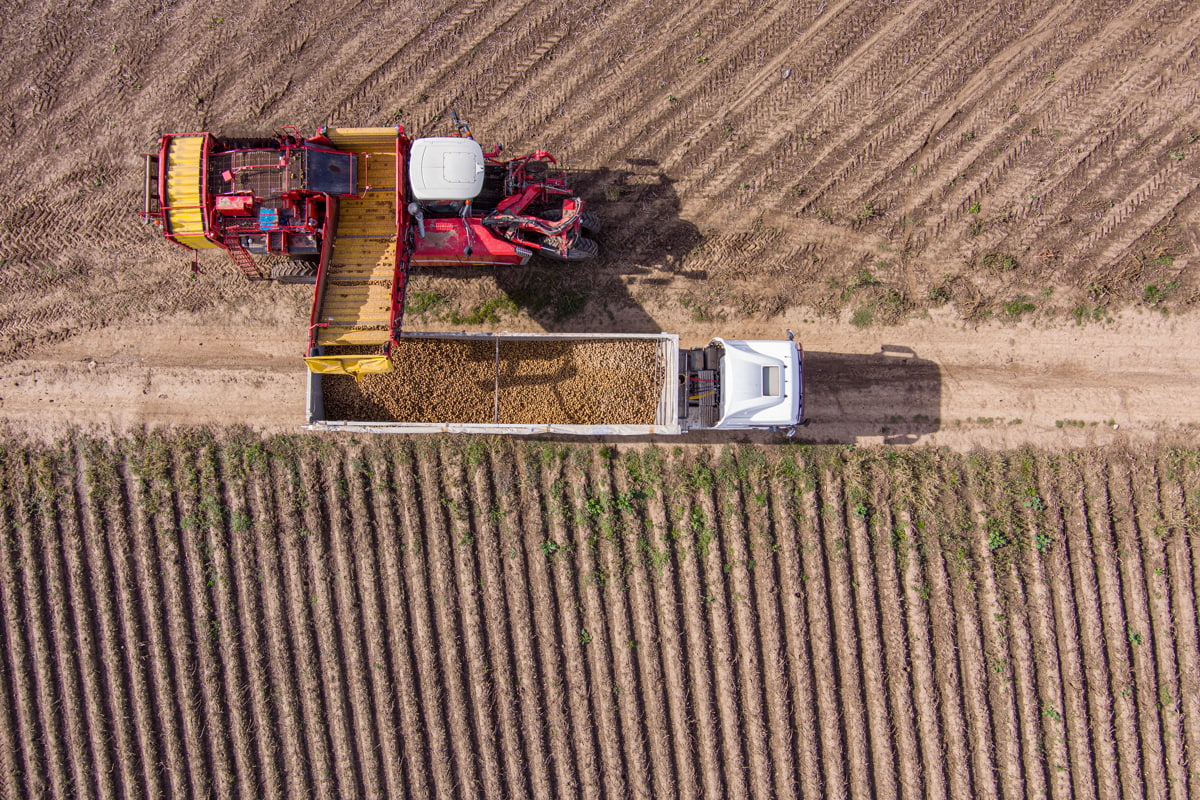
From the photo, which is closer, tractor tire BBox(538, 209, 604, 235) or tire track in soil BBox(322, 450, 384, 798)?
tractor tire BBox(538, 209, 604, 235)

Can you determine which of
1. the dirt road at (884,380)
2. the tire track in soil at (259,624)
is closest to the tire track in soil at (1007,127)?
the dirt road at (884,380)

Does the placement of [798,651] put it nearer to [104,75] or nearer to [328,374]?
[328,374]

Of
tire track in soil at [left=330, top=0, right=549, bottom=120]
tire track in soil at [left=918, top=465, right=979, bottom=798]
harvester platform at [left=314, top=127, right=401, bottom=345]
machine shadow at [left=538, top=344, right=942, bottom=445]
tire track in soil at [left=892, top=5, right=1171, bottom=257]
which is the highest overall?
tire track in soil at [left=330, top=0, right=549, bottom=120]

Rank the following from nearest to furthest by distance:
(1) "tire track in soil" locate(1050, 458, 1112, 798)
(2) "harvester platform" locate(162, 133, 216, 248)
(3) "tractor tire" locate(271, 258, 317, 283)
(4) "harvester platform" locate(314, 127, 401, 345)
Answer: (2) "harvester platform" locate(162, 133, 216, 248) < (4) "harvester platform" locate(314, 127, 401, 345) < (3) "tractor tire" locate(271, 258, 317, 283) < (1) "tire track in soil" locate(1050, 458, 1112, 798)

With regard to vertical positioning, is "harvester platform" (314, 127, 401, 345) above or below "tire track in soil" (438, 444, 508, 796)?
above

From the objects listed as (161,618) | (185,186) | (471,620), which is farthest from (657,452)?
(161,618)

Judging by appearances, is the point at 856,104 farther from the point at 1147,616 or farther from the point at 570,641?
the point at 570,641

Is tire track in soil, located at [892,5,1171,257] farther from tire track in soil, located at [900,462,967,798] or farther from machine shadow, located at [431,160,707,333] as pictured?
tire track in soil, located at [900,462,967,798]

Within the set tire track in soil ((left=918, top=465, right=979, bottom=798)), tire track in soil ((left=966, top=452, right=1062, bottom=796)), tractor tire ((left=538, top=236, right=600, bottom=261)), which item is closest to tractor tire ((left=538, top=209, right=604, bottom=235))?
tractor tire ((left=538, top=236, right=600, bottom=261))
